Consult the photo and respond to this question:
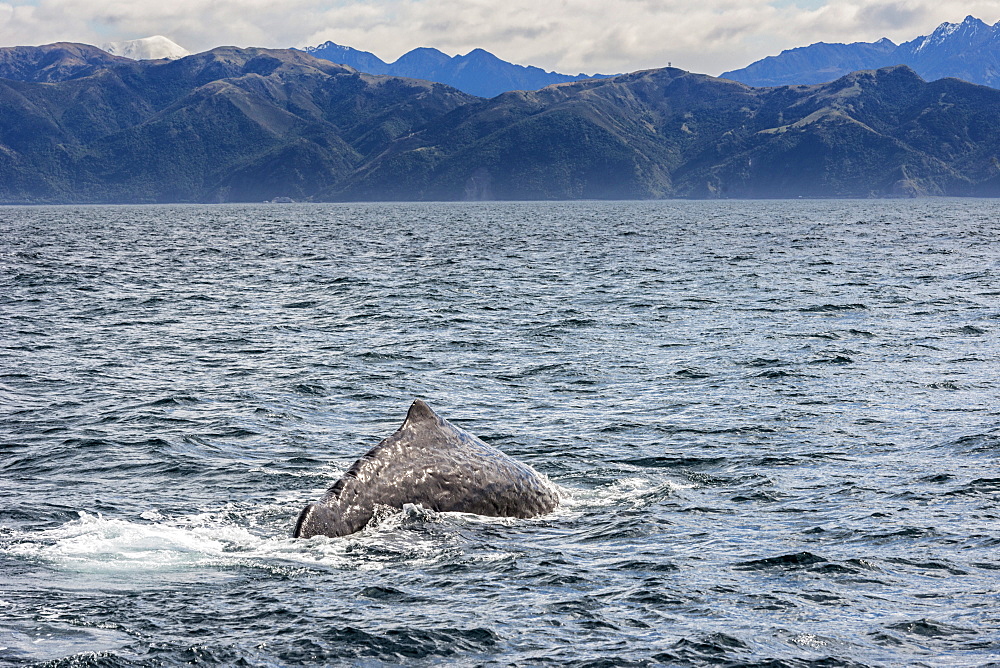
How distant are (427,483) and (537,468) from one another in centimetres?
353

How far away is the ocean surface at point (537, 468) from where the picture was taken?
1065cm

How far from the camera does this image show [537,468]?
17562 millimetres

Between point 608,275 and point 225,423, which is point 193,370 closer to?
point 225,423

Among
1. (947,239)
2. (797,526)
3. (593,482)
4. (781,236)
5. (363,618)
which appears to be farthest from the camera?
(781,236)

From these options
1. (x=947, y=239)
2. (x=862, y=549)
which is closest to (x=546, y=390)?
(x=862, y=549)

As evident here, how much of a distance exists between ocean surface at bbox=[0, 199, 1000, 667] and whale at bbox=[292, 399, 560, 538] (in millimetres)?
316

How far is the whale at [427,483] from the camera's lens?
13.7 m

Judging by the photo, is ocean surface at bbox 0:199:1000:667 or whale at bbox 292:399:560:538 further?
whale at bbox 292:399:560:538

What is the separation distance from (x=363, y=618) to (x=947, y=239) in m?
86.9

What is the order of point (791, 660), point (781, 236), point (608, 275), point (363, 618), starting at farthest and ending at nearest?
point (781, 236) < point (608, 275) < point (363, 618) < point (791, 660)

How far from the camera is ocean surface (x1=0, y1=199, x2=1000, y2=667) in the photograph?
10648 millimetres

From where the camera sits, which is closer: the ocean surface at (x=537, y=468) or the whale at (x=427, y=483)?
the ocean surface at (x=537, y=468)

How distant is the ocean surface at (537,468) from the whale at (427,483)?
32cm

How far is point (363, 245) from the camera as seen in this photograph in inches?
3548
